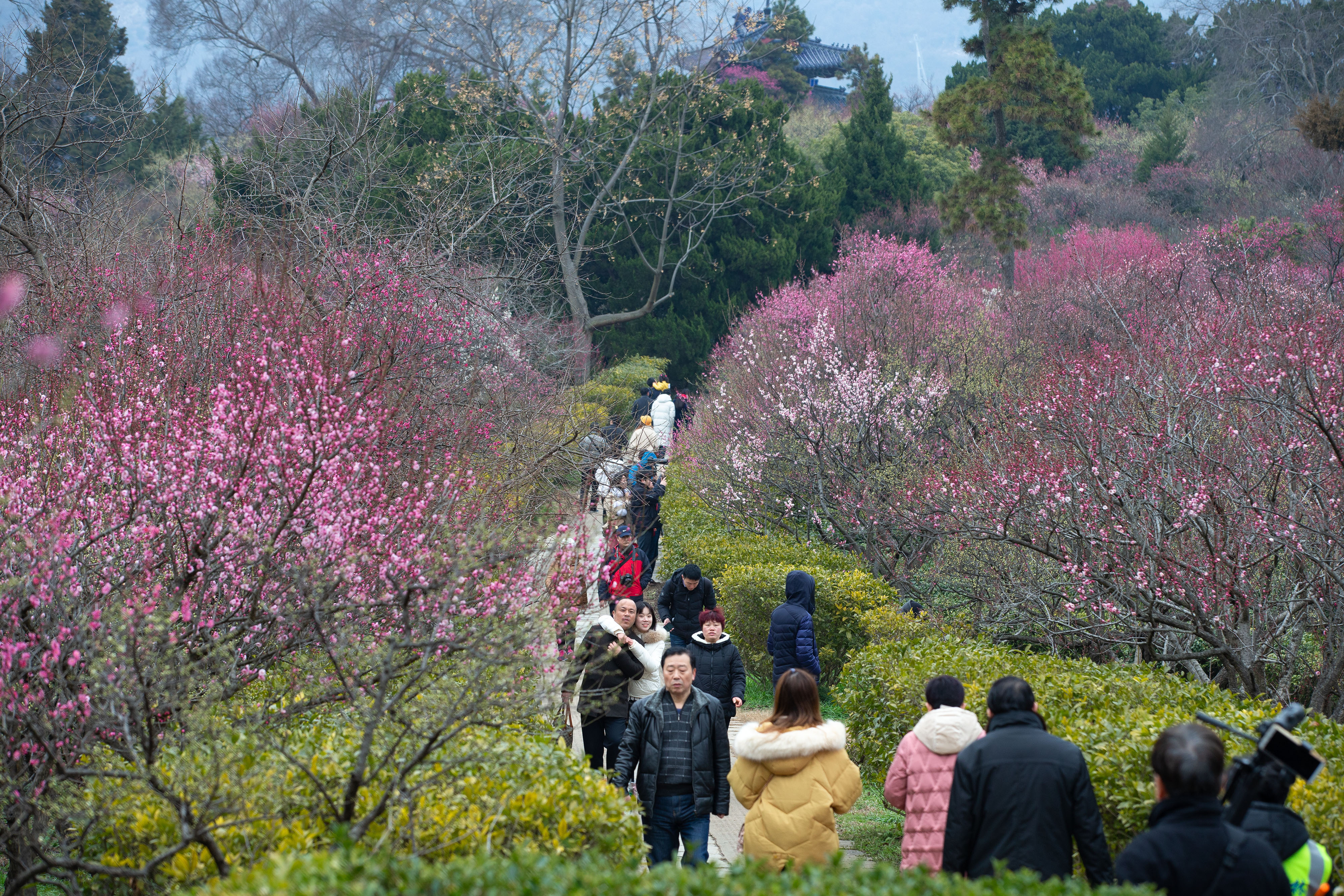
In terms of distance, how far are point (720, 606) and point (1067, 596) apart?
13.1 ft

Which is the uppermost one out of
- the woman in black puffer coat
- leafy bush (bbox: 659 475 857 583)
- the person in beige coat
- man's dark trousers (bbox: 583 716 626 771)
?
the person in beige coat

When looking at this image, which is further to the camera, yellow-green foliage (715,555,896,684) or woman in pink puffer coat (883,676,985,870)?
yellow-green foliage (715,555,896,684)

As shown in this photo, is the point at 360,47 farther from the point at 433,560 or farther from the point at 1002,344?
the point at 433,560

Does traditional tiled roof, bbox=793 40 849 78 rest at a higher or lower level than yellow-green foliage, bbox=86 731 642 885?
higher

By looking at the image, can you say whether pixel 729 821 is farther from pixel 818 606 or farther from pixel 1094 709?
pixel 818 606

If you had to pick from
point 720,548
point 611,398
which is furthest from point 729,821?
point 611,398

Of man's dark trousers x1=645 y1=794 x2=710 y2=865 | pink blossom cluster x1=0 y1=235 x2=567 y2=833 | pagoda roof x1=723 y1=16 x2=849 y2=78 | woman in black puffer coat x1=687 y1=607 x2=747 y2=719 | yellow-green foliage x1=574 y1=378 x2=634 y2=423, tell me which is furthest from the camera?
pagoda roof x1=723 y1=16 x2=849 y2=78

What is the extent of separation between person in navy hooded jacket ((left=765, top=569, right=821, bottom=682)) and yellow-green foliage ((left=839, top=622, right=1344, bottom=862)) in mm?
381

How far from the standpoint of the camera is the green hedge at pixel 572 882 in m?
2.79

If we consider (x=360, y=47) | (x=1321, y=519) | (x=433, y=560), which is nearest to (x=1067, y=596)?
(x=1321, y=519)

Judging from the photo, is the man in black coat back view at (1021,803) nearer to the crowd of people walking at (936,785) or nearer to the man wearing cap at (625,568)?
the crowd of people walking at (936,785)

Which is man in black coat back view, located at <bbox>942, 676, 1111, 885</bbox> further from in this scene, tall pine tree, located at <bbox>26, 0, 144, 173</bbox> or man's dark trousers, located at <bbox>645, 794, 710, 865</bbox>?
tall pine tree, located at <bbox>26, 0, 144, 173</bbox>

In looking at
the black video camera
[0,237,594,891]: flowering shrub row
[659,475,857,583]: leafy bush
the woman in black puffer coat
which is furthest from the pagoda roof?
the black video camera

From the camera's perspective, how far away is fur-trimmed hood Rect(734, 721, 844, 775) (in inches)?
189
